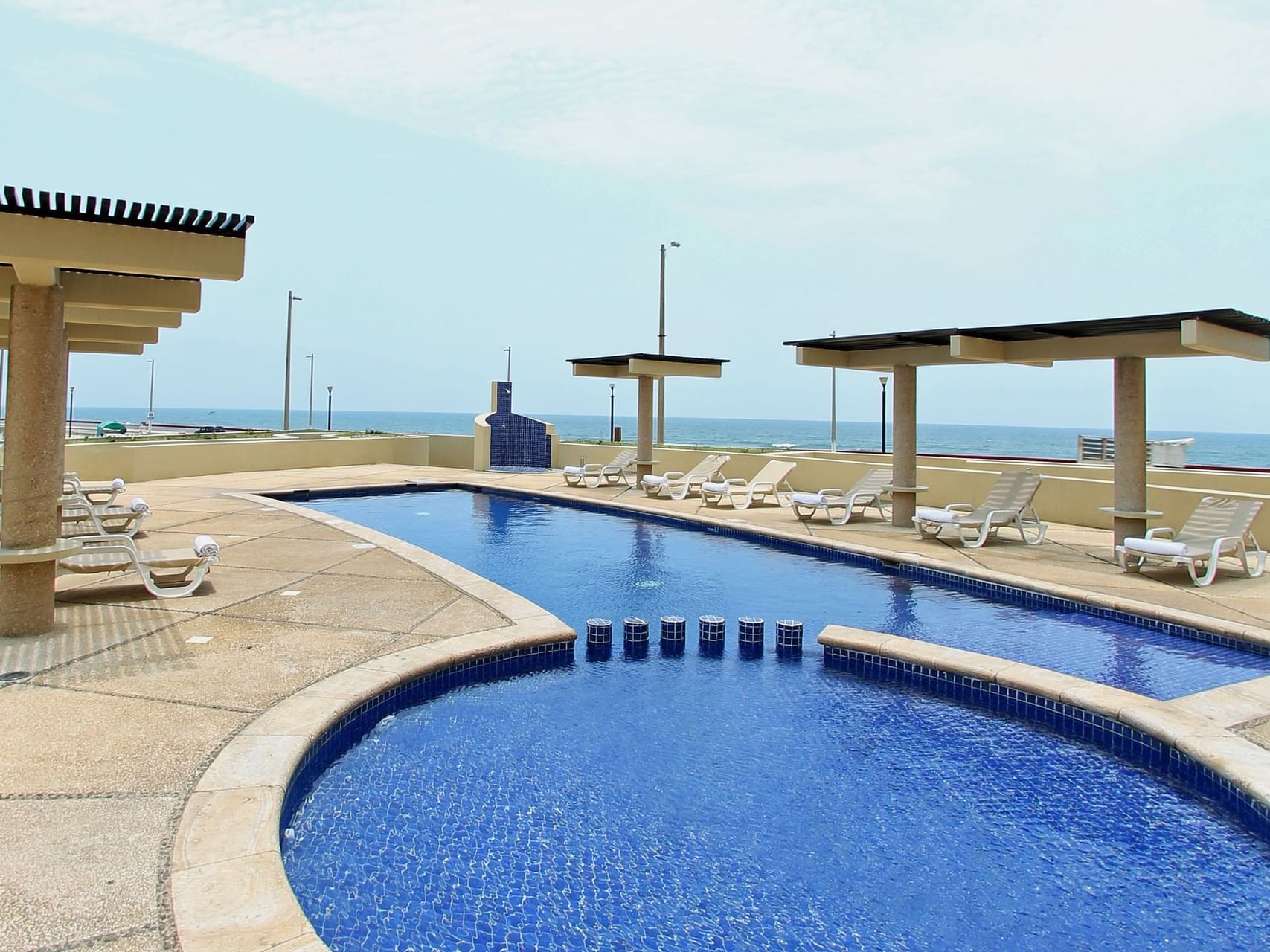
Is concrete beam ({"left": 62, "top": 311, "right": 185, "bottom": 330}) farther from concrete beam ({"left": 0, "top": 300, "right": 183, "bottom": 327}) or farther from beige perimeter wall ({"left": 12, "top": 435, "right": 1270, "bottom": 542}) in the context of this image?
beige perimeter wall ({"left": 12, "top": 435, "right": 1270, "bottom": 542})

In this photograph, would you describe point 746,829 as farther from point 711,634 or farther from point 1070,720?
point 711,634

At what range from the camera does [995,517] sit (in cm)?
1078

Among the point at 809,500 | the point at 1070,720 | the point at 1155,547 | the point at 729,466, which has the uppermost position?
the point at 729,466

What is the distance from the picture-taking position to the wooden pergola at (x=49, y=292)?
4934 mm

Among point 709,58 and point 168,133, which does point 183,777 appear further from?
point 168,133

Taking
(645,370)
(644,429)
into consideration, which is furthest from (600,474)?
(645,370)

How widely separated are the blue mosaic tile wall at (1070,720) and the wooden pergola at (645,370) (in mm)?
11093

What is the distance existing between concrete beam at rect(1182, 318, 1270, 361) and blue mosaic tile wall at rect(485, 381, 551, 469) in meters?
17.3

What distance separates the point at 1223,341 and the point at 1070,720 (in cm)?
600

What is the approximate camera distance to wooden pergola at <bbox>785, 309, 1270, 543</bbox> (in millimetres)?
8750

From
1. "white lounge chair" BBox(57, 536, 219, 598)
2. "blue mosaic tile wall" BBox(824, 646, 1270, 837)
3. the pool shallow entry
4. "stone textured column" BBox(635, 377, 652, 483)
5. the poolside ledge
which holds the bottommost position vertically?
the pool shallow entry

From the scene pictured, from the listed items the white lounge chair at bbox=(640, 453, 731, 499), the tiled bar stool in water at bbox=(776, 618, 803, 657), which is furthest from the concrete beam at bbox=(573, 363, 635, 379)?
the tiled bar stool in water at bbox=(776, 618, 803, 657)

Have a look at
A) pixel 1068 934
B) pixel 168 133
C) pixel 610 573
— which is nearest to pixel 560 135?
pixel 168 133

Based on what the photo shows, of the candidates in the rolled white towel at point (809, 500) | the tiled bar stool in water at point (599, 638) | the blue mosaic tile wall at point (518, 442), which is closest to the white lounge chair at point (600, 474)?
the blue mosaic tile wall at point (518, 442)
